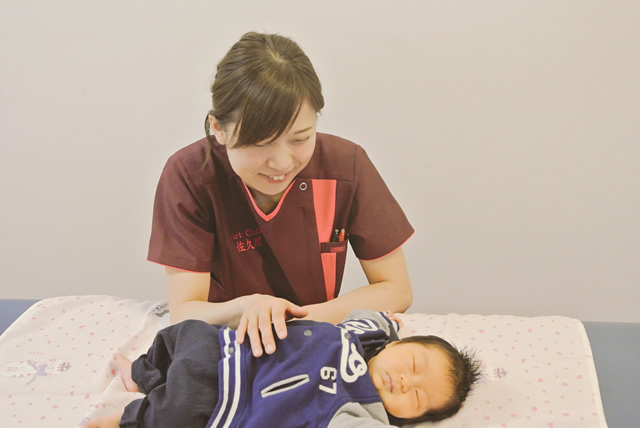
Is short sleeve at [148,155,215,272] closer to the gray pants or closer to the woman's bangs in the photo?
the gray pants

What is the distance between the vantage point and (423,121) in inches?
90.2

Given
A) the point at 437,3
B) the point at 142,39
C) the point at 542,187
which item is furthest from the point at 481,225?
the point at 142,39

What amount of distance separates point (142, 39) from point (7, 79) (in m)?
0.59

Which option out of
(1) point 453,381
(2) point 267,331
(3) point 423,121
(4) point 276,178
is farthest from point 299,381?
(3) point 423,121

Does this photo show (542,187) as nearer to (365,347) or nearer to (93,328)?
(365,347)

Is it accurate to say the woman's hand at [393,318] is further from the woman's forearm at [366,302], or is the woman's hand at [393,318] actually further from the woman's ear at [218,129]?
the woman's ear at [218,129]

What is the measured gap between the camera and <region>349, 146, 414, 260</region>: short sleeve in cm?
159

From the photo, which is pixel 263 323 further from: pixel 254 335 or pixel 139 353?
pixel 139 353

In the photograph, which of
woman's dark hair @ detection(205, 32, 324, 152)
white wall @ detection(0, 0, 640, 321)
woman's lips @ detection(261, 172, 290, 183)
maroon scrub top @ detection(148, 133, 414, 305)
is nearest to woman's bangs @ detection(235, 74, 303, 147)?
woman's dark hair @ detection(205, 32, 324, 152)

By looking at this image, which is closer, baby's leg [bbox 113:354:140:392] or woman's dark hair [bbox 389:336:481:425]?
woman's dark hair [bbox 389:336:481:425]

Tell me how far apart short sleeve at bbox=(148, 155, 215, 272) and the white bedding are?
30cm

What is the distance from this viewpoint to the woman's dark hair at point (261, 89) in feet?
4.06

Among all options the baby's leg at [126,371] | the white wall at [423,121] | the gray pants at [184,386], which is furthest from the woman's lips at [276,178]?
the white wall at [423,121]

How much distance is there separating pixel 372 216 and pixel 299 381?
0.51 meters
